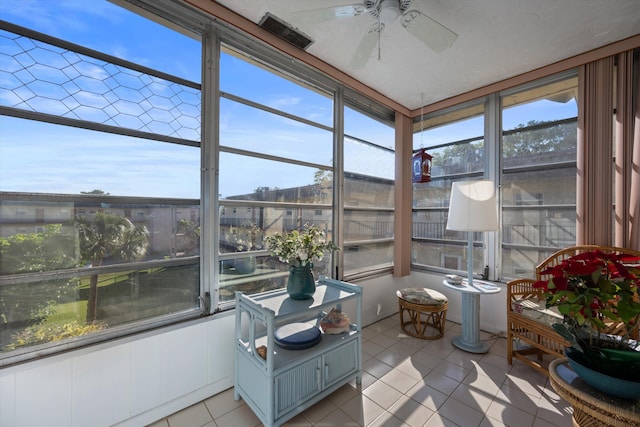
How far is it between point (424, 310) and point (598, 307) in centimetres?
208

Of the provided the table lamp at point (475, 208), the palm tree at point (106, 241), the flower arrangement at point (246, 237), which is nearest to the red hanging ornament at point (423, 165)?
the table lamp at point (475, 208)

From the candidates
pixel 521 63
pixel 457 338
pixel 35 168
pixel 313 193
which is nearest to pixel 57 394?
pixel 35 168

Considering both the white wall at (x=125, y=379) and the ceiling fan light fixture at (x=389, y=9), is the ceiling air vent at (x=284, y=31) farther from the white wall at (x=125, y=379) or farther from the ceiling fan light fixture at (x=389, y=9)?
the white wall at (x=125, y=379)

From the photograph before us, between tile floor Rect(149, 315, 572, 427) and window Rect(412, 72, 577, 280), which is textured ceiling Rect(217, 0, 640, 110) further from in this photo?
tile floor Rect(149, 315, 572, 427)

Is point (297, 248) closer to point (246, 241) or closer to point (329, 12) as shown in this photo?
point (246, 241)

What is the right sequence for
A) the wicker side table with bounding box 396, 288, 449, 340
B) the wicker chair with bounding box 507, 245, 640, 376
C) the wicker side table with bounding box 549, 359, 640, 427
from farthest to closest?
the wicker side table with bounding box 396, 288, 449, 340, the wicker chair with bounding box 507, 245, 640, 376, the wicker side table with bounding box 549, 359, 640, 427

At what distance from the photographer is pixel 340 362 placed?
1959 millimetres

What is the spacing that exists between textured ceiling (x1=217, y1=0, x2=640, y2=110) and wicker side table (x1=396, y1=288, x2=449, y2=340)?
2.35m

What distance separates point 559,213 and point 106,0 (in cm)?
403

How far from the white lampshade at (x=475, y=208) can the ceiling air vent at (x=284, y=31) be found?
198 centimetres

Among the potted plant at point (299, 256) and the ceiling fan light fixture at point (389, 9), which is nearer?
the ceiling fan light fixture at point (389, 9)

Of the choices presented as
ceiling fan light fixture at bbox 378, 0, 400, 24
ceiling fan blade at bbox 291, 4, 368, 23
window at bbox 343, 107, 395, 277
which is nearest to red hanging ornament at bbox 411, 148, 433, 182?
window at bbox 343, 107, 395, 277

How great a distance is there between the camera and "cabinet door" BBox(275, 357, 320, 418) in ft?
5.32

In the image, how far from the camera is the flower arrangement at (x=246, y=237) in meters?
2.09
